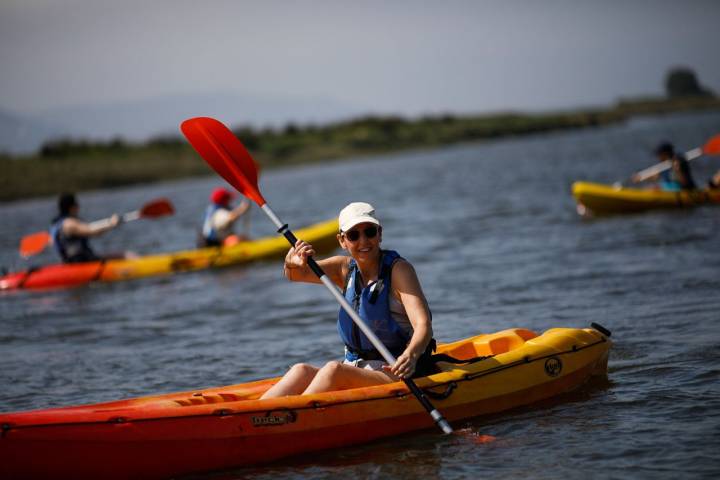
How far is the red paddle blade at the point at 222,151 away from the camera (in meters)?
6.58

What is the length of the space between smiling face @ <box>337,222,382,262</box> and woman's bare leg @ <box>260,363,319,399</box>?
68cm

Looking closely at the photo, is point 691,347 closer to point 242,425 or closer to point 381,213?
point 242,425

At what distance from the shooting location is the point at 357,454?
519cm

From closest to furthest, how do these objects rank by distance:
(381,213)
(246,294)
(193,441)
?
(193,441) → (246,294) → (381,213)

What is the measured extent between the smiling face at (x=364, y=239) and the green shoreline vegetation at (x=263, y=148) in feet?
111

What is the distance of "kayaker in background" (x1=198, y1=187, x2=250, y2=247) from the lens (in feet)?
42.5

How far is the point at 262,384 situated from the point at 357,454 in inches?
30.3

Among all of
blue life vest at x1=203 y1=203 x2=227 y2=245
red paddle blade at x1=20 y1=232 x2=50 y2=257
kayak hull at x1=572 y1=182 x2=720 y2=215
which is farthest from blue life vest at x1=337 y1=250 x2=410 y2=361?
kayak hull at x1=572 y1=182 x2=720 y2=215

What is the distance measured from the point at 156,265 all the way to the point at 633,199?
683 centimetres

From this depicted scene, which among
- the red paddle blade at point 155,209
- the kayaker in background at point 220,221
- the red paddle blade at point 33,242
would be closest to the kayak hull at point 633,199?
the kayaker in background at point 220,221

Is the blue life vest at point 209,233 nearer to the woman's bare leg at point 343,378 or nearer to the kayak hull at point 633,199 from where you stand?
the kayak hull at point 633,199

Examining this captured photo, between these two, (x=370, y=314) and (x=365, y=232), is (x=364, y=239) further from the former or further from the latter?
(x=370, y=314)

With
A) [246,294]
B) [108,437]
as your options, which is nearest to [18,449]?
[108,437]

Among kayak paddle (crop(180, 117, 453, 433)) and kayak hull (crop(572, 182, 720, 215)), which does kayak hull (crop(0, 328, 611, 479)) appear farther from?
kayak hull (crop(572, 182, 720, 215))
